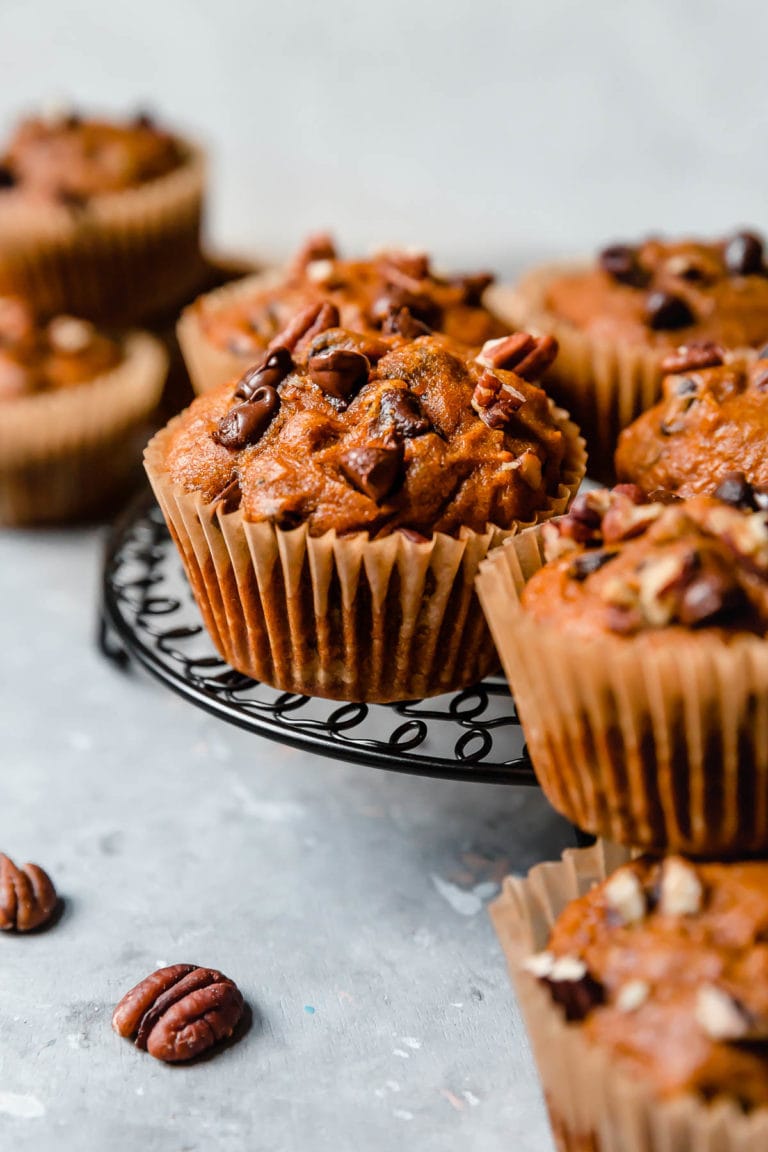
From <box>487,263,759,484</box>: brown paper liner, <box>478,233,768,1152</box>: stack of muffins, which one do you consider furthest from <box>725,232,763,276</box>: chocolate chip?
<box>478,233,768,1152</box>: stack of muffins

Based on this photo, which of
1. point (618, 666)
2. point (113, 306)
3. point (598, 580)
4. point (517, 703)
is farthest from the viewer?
point (113, 306)

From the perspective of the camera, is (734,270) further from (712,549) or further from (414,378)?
(712,549)

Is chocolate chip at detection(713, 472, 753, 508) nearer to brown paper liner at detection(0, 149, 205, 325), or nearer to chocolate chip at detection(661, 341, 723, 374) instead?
chocolate chip at detection(661, 341, 723, 374)

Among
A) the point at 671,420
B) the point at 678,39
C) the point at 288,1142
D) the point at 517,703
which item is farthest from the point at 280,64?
the point at 288,1142

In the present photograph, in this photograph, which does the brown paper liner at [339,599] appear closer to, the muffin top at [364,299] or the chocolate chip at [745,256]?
the muffin top at [364,299]

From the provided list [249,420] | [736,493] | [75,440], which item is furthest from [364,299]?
[75,440]

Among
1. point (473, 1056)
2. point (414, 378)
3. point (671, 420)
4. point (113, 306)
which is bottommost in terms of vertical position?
point (473, 1056)
